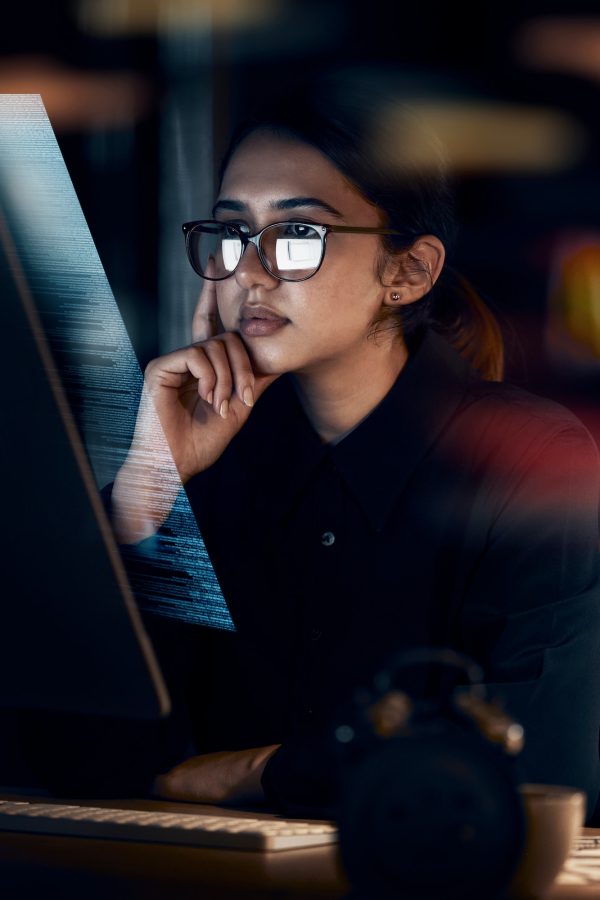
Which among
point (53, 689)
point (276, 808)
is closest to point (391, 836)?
point (53, 689)

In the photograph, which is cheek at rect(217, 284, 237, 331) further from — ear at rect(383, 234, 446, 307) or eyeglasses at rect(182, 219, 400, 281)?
ear at rect(383, 234, 446, 307)

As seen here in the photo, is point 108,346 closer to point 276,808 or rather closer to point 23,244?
point 23,244

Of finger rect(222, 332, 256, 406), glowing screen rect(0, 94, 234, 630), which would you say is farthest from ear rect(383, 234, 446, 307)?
glowing screen rect(0, 94, 234, 630)

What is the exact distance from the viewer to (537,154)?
262 centimetres

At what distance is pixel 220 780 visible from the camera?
1146mm

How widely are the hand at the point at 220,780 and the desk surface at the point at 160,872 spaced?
404 millimetres

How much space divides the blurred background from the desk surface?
1.72 metres

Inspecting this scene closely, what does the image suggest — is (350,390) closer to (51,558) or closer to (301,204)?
(301,204)

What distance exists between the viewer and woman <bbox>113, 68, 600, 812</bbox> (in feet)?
4.57

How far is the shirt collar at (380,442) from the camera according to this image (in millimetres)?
1475

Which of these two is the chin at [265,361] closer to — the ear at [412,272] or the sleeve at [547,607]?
the ear at [412,272]

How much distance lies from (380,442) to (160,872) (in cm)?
90

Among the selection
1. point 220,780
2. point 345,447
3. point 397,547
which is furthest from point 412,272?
point 220,780

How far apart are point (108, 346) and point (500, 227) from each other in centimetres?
188
